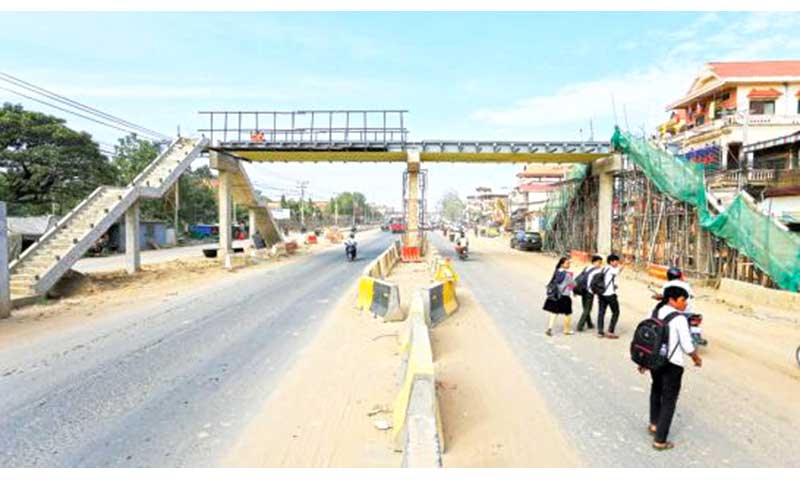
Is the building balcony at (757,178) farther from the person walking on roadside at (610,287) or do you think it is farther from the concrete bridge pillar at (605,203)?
the person walking on roadside at (610,287)

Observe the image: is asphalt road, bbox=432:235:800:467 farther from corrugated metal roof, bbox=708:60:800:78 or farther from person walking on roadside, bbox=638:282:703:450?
corrugated metal roof, bbox=708:60:800:78

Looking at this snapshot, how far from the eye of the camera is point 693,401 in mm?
6219

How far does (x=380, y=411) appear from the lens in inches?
234

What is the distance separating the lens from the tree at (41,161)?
32938 millimetres

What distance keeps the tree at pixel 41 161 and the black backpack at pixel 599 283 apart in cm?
3644

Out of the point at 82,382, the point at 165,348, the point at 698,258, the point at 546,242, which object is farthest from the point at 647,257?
the point at 82,382

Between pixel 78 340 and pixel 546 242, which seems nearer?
pixel 78 340

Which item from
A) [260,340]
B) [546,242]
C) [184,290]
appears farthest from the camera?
[546,242]

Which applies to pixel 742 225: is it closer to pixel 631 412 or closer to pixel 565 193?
pixel 631 412

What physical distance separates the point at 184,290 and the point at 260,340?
8.33 meters

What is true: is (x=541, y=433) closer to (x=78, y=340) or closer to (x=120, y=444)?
(x=120, y=444)

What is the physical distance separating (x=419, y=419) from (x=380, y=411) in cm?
144

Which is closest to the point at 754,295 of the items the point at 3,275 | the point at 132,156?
the point at 3,275

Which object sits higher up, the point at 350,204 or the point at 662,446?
the point at 350,204
